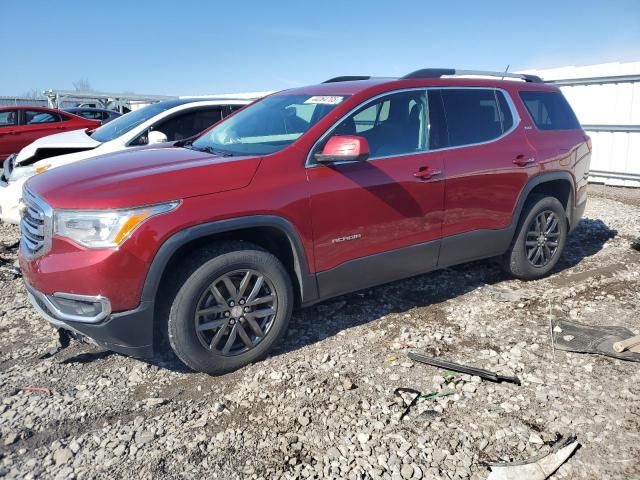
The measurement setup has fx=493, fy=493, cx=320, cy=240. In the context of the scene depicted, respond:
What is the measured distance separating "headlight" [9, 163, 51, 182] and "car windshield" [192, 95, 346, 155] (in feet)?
8.11

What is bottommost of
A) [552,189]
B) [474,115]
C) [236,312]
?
[236,312]

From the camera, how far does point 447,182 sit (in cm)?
389

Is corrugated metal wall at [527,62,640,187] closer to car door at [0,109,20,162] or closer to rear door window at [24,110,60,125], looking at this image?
rear door window at [24,110,60,125]

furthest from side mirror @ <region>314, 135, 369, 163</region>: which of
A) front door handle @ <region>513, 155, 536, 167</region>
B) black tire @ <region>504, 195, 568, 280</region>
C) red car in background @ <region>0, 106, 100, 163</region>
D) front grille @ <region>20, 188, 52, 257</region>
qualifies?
red car in background @ <region>0, 106, 100, 163</region>

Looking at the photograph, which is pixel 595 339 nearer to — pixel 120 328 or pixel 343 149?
pixel 343 149

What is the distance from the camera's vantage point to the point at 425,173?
3.75 meters

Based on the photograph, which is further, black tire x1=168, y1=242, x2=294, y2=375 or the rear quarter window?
the rear quarter window

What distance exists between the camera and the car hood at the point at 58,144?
5.86m

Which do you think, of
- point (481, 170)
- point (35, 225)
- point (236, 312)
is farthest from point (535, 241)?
point (35, 225)

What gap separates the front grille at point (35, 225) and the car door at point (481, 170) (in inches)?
110

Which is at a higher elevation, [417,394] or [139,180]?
[139,180]

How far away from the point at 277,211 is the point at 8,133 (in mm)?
11200

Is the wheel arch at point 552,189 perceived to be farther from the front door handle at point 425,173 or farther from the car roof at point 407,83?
the front door handle at point 425,173

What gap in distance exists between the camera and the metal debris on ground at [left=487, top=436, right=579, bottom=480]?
92.6 inches
